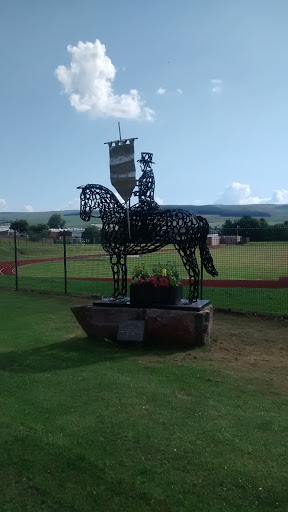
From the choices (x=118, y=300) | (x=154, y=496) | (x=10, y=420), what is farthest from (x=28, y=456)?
(x=118, y=300)

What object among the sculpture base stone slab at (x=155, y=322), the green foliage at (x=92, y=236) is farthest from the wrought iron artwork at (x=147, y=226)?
the green foliage at (x=92, y=236)

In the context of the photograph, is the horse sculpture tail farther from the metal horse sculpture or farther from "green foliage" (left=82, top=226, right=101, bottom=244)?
"green foliage" (left=82, top=226, right=101, bottom=244)

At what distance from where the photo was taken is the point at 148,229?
8125 mm

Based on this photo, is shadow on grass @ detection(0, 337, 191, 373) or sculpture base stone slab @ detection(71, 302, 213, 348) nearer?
shadow on grass @ detection(0, 337, 191, 373)

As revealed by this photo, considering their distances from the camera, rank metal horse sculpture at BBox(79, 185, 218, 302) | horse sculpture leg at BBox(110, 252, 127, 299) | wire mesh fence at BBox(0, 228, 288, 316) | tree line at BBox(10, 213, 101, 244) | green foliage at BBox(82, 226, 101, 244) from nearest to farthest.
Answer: metal horse sculpture at BBox(79, 185, 218, 302)
horse sculpture leg at BBox(110, 252, 127, 299)
wire mesh fence at BBox(0, 228, 288, 316)
green foliage at BBox(82, 226, 101, 244)
tree line at BBox(10, 213, 101, 244)

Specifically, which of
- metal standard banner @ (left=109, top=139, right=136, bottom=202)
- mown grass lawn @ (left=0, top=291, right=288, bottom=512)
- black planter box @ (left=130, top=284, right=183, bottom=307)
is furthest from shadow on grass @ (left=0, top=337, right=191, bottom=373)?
metal standard banner @ (left=109, top=139, right=136, bottom=202)

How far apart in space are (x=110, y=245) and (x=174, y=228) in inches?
51.8

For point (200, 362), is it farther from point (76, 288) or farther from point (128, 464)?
point (76, 288)

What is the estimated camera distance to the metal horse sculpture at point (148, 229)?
7.93 metres

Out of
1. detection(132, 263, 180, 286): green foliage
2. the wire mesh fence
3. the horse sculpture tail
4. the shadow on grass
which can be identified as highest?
the horse sculpture tail

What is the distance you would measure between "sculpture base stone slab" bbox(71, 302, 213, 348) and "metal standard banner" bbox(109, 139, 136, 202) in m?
2.03

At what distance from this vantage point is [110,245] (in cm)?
852

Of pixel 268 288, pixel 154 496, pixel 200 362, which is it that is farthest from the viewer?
pixel 268 288

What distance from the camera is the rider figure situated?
822 centimetres
